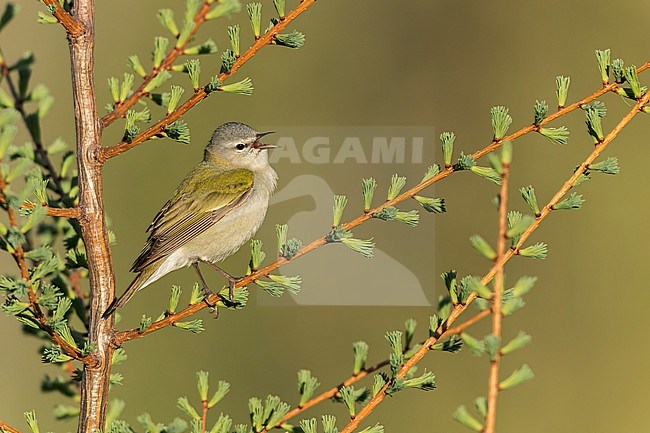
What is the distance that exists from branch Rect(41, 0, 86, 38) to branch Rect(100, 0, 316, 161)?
38cm

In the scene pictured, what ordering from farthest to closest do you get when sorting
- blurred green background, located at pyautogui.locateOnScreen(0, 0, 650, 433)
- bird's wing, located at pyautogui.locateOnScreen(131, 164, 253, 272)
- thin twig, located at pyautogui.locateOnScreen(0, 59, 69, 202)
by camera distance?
1. blurred green background, located at pyautogui.locateOnScreen(0, 0, 650, 433)
2. bird's wing, located at pyautogui.locateOnScreen(131, 164, 253, 272)
3. thin twig, located at pyautogui.locateOnScreen(0, 59, 69, 202)

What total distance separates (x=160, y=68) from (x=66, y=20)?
332 mm

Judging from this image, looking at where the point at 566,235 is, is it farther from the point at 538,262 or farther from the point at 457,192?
the point at 457,192

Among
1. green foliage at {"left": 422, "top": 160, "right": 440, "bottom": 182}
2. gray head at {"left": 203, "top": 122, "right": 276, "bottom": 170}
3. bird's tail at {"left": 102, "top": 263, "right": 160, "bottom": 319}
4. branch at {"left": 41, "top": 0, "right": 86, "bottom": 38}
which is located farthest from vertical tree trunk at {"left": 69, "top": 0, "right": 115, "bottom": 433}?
gray head at {"left": 203, "top": 122, "right": 276, "bottom": 170}

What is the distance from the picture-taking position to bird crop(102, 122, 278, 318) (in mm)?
4198

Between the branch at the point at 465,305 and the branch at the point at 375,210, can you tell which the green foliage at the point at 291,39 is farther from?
the branch at the point at 465,305

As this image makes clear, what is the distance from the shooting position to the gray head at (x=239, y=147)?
4.99m

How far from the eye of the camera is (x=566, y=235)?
646 centimetres

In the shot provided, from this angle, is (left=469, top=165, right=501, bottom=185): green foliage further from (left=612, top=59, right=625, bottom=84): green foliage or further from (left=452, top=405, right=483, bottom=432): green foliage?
(left=452, top=405, right=483, bottom=432): green foliage

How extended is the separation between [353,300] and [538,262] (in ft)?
4.98

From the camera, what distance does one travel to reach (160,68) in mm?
2418

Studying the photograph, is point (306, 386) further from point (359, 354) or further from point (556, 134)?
point (556, 134)

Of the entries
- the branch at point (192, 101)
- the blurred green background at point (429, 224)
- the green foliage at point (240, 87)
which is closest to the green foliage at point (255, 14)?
the branch at point (192, 101)

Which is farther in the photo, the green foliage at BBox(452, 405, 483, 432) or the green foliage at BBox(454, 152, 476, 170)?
the green foliage at BBox(454, 152, 476, 170)
